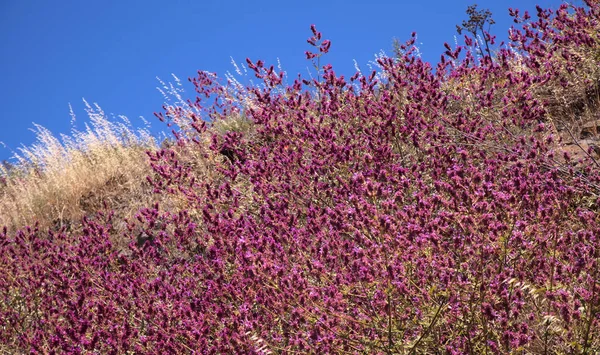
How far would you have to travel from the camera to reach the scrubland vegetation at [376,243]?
10.4 feet

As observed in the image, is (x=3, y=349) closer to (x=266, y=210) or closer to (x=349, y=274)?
(x=266, y=210)

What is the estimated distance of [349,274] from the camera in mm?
3600

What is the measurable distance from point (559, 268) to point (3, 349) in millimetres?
4323

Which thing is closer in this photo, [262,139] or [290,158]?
[290,158]

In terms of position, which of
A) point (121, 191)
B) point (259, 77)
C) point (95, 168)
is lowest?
point (259, 77)

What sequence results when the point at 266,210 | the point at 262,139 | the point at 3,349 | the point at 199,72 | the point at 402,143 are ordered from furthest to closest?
the point at 199,72
the point at 262,139
the point at 402,143
the point at 3,349
the point at 266,210

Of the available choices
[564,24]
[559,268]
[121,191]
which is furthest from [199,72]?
[559,268]

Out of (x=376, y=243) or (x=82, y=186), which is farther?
(x=82, y=186)

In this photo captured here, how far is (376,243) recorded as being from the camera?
12.6 feet

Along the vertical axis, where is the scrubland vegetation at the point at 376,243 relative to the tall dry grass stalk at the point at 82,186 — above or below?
below

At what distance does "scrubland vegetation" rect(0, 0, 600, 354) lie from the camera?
3.18m

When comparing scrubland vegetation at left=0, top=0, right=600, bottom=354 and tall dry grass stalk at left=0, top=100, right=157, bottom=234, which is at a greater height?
tall dry grass stalk at left=0, top=100, right=157, bottom=234

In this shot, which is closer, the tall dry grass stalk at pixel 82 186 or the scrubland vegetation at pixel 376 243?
the scrubland vegetation at pixel 376 243

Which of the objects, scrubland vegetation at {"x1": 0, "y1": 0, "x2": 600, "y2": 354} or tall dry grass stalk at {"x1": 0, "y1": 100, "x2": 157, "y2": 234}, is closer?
scrubland vegetation at {"x1": 0, "y1": 0, "x2": 600, "y2": 354}
